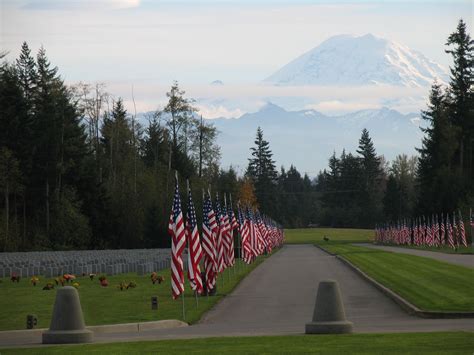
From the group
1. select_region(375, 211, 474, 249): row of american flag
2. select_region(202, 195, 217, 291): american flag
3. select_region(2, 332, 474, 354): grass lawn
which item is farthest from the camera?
select_region(375, 211, 474, 249): row of american flag

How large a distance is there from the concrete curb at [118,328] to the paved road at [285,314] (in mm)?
591

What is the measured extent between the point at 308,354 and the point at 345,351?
2.30 ft

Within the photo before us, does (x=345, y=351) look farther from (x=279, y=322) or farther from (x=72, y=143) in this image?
(x=72, y=143)

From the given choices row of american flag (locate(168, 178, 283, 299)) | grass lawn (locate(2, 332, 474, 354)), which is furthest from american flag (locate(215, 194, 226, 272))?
grass lawn (locate(2, 332, 474, 354))

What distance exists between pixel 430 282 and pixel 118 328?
1735cm

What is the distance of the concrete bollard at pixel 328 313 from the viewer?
21.6m

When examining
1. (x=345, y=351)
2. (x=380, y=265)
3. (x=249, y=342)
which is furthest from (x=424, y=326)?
(x=380, y=265)

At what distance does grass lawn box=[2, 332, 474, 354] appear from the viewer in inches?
703

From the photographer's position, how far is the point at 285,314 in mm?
30250

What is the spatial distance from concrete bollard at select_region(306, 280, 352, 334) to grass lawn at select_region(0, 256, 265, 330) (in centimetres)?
730

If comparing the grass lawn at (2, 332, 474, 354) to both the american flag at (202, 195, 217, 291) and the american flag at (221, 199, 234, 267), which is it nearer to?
the american flag at (202, 195, 217, 291)

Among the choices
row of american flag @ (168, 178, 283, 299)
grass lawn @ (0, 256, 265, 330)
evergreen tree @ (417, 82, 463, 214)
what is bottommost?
grass lawn @ (0, 256, 265, 330)

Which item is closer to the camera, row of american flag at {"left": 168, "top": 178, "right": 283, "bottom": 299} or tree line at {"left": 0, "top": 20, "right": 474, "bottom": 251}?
row of american flag at {"left": 168, "top": 178, "right": 283, "bottom": 299}

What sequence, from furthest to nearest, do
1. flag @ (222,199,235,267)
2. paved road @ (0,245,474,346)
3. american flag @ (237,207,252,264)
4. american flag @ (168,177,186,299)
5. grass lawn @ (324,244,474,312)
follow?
american flag @ (237,207,252,264), flag @ (222,199,235,267), grass lawn @ (324,244,474,312), american flag @ (168,177,186,299), paved road @ (0,245,474,346)
